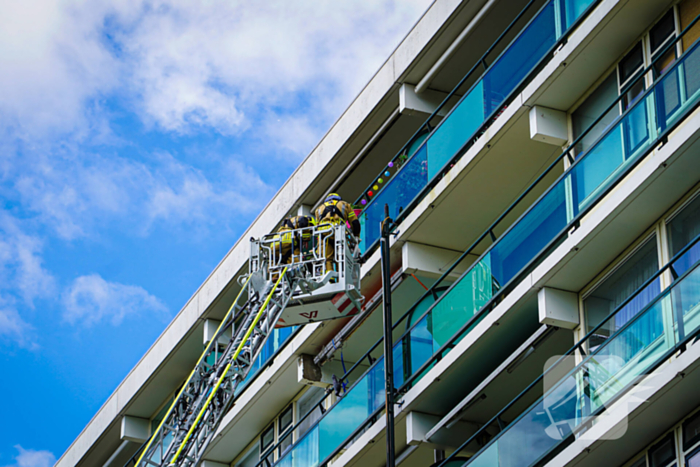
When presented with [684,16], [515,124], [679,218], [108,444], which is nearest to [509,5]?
[515,124]

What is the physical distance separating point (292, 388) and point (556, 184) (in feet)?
34.7

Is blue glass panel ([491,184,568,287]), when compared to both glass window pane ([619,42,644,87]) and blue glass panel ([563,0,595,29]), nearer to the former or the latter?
glass window pane ([619,42,644,87])

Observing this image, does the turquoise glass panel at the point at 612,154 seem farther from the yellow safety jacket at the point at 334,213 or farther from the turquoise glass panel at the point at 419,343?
the yellow safety jacket at the point at 334,213

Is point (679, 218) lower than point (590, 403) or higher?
higher

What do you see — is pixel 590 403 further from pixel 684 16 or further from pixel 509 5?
pixel 509 5

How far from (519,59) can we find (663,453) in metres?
7.08

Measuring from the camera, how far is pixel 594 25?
15.1m

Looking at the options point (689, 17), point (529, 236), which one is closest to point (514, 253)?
point (529, 236)

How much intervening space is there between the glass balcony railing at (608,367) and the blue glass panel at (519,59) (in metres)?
4.54

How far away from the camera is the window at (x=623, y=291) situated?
13.6 m

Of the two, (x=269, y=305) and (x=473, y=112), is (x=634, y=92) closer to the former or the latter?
(x=473, y=112)

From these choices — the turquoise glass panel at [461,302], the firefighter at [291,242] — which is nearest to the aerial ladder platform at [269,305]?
the firefighter at [291,242]

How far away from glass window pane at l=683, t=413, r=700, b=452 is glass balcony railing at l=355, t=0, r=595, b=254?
651 cm

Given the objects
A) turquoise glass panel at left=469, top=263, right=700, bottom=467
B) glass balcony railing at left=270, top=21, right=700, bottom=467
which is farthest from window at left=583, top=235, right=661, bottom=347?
glass balcony railing at left=270, top=21, right=700, bottom=467
